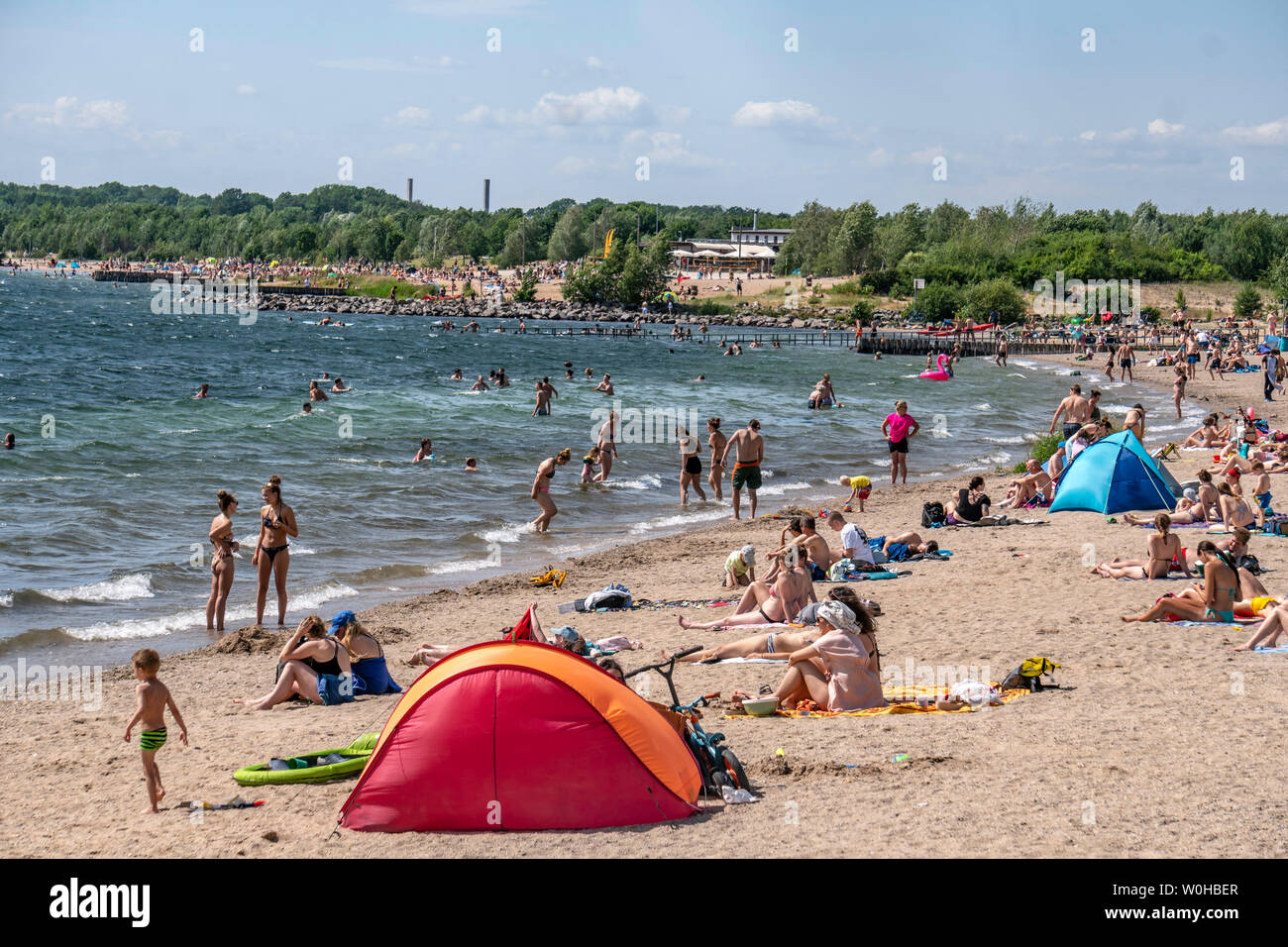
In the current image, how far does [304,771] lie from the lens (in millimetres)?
6941

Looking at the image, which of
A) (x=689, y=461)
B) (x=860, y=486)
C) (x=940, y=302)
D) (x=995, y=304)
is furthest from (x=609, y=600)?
(x=940, y=302)

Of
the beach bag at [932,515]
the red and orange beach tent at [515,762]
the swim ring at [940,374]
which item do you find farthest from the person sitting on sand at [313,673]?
the swim ring at [940,374]

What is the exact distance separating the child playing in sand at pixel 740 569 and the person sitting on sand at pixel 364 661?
172 inches

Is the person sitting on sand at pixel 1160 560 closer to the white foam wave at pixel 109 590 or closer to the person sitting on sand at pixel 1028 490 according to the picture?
the person sitting on sand at pixel 1028 490

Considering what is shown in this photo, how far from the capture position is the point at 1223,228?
97.1 metres

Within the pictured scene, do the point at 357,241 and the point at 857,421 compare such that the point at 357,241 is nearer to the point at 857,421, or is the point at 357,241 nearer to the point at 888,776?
the point at 857,421

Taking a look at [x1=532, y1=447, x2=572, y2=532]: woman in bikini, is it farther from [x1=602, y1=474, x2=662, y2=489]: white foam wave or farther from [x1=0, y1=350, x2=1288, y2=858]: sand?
[x1=0, y1=350, x2=1288, y2=858]: sand

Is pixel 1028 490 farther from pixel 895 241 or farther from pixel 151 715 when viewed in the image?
pixel 895 241

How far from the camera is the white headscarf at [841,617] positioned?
7859 mm

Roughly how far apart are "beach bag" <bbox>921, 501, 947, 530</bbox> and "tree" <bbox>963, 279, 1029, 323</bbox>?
203 feet

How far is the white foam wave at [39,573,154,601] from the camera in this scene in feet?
42.5

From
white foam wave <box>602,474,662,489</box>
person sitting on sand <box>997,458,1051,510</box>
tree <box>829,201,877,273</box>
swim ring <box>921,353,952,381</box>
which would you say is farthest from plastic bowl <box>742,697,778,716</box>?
tree <box>829,201,877,273</box>

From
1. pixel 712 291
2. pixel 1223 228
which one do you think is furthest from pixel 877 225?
pixel 1223 228

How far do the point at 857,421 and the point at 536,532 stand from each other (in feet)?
56.5
